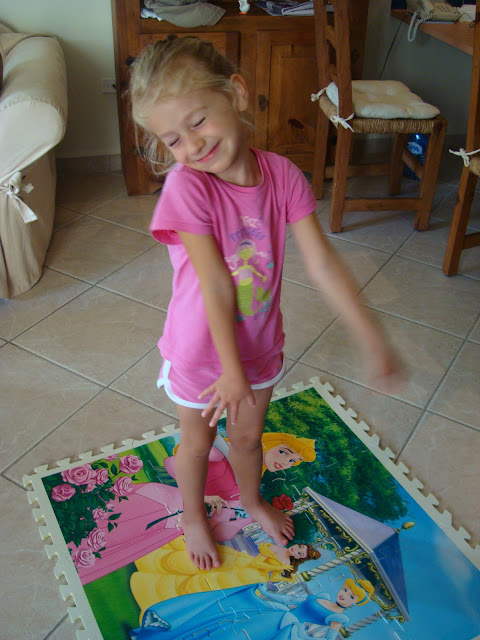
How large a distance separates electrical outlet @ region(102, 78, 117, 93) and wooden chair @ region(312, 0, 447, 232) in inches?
37.9

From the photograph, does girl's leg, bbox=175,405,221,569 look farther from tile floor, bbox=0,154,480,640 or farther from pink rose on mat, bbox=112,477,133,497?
tile floor, bbox=0,154,480,640

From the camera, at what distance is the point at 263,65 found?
99.3 inches

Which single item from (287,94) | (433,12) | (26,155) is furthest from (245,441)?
(433,12)

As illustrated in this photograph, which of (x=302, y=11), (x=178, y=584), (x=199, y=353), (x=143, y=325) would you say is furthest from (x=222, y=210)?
(x=302, y=11)

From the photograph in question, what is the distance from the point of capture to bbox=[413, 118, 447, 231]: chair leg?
2268mm

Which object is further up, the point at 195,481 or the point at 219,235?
the point at 219,235

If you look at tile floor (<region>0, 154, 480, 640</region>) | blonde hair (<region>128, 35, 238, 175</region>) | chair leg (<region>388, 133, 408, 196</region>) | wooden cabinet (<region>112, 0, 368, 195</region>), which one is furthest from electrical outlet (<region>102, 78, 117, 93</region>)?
blonde hair (<region>128, 35, 238, 175</region>)

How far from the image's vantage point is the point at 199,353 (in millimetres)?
991

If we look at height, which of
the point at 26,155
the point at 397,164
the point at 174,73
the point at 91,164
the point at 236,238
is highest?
the point at 174,73

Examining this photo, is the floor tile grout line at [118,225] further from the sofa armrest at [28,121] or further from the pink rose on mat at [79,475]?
the pink rose on mat at [79,475]

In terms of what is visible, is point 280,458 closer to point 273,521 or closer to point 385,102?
point 273,521

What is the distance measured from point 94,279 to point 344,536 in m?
1.27

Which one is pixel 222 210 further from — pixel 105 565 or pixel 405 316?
pixel 405 316

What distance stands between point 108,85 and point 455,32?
150 centimetres
